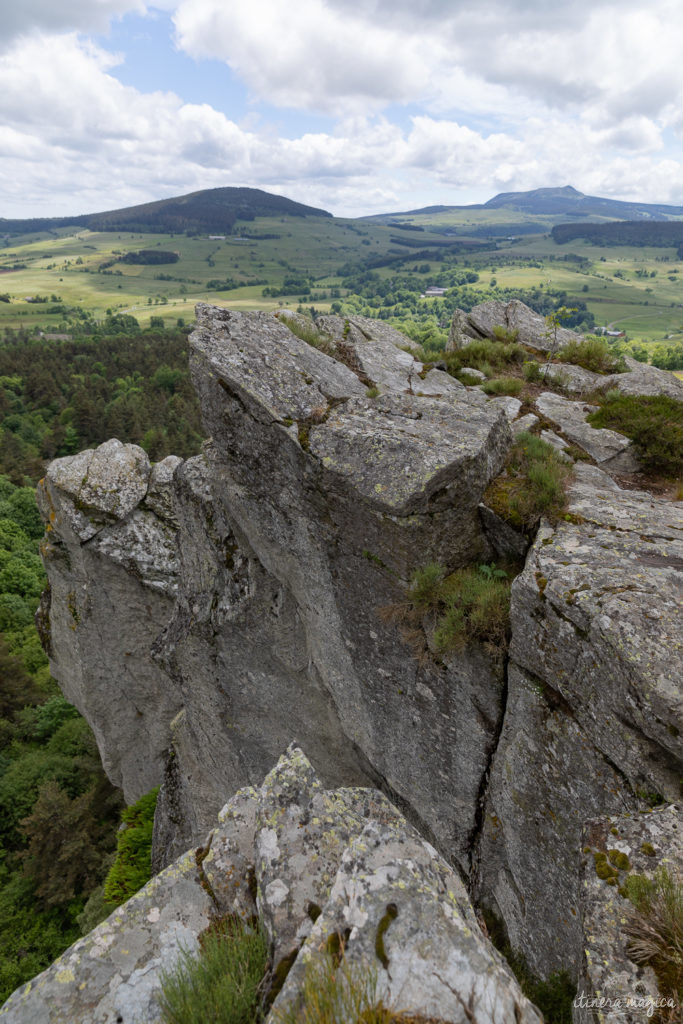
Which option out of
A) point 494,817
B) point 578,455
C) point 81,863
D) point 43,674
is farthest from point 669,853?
point 43,674

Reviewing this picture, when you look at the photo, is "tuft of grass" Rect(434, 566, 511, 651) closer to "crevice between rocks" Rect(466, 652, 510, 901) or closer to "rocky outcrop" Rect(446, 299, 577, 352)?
"crevice between rocks" Rect(466, 652, 510, 901)

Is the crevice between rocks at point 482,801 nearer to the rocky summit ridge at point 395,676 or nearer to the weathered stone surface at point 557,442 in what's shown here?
the rocky summit ridge at point 395,676

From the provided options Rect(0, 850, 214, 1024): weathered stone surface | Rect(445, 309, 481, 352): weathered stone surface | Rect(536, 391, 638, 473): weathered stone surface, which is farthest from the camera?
Rect(445, 309, 481, 352): weathered stone surface

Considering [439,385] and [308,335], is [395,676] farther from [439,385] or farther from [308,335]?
[308,335]

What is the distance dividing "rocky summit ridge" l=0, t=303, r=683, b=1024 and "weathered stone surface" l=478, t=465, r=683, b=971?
0.11ft

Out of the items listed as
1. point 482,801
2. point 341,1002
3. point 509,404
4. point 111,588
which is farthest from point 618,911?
point 111,588

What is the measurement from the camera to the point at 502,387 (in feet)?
51.7

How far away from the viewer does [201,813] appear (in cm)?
1695

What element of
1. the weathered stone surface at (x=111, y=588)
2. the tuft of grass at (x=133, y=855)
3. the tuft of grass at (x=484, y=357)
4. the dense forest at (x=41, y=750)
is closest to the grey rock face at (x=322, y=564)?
the tuft of grass at (x=484, y=357)

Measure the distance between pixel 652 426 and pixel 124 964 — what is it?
46.8ft

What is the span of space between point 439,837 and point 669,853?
19.9 ft

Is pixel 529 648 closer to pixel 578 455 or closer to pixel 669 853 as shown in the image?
pixel 669 853

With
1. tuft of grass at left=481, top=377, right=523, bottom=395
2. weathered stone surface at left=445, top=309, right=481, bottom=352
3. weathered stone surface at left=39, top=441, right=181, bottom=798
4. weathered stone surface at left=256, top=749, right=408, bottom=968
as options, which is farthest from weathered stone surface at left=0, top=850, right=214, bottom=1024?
weathered stone surface at left=445, top=309, right=481, bottom=352

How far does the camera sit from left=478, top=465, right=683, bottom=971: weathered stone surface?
6699 mm
